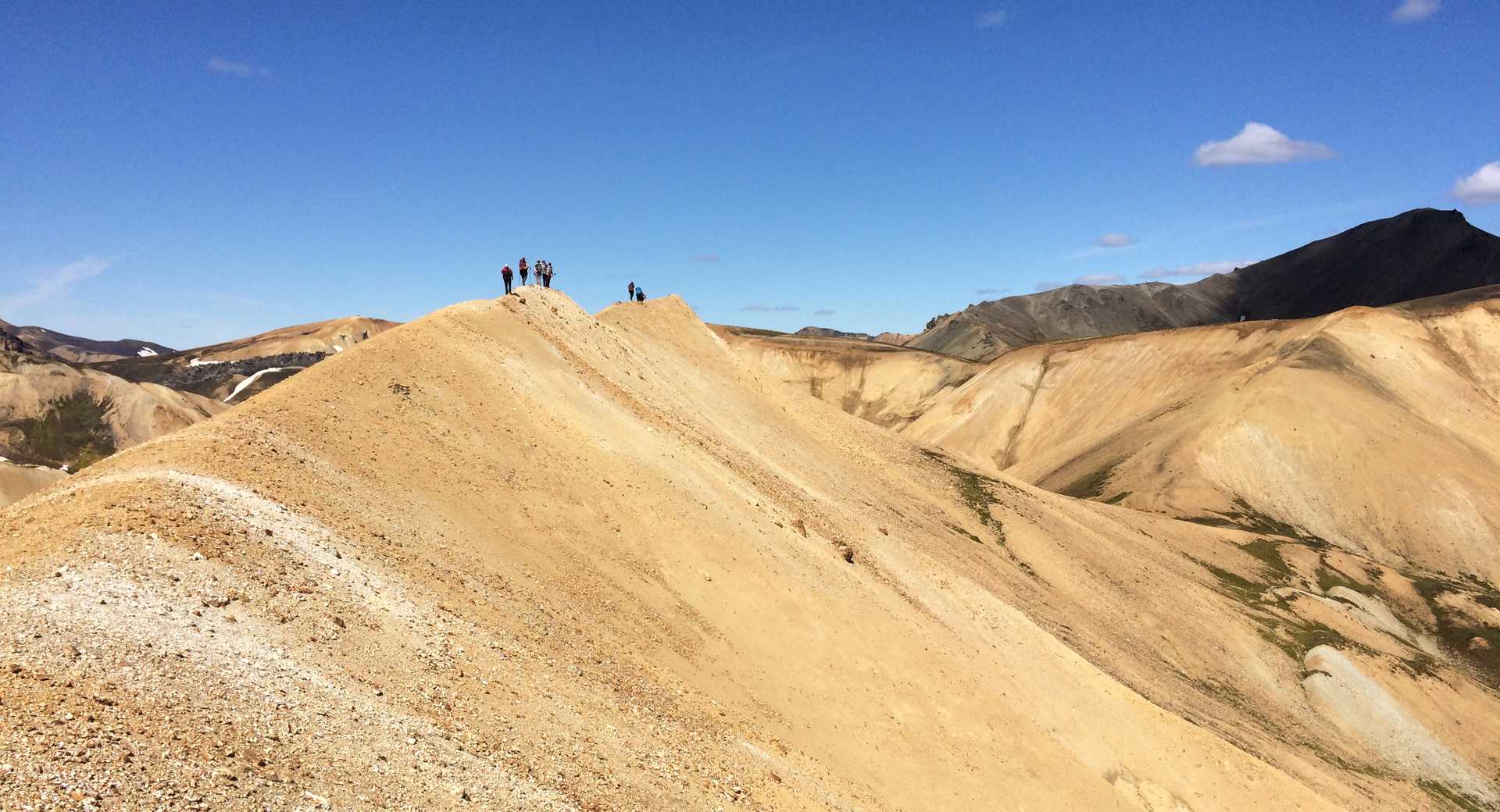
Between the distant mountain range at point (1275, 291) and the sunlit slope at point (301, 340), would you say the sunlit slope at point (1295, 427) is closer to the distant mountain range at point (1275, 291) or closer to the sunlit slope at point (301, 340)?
the distant mountain range at point (1275, 291)

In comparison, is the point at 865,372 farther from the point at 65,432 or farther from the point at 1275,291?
the point at 1275,291

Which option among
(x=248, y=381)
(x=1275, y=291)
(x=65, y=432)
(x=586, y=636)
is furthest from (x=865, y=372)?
(x=586, y=636)

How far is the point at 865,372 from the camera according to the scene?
12569 cm

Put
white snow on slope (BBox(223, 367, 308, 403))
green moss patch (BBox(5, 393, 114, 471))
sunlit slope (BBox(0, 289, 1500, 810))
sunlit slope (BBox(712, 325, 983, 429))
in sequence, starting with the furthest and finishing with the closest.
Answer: sunlit slope (BBox(712, 325, 983, 429)) → white snow on slope (BBox(223, 367, 308, 403)) → green moss patch (BBox(5, 393, 114, 471)) → sunlit slope (BBox(0, 289, 1500, 810))

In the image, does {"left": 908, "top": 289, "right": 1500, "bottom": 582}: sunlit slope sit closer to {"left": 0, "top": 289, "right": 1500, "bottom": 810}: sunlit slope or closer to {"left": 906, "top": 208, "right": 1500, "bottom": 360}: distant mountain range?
{"left": 0, "top": 289, "right": 1500, "bottom": 810}: sunlit slope

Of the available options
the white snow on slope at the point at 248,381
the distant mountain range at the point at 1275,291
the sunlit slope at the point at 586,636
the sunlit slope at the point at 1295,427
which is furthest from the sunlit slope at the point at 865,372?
the sunlit slope at the point at 586,636

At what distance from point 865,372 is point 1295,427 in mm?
61615

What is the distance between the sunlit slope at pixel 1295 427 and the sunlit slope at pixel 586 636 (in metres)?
25.1

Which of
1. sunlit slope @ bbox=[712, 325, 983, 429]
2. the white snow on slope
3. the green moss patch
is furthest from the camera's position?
sunlit slope @ bbox=[712, 325, 983, 429]

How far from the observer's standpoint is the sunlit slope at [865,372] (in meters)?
118

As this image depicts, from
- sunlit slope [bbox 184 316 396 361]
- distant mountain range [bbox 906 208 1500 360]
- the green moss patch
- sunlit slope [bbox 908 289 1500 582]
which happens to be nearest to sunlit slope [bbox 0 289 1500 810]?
sunlit slope [bbox 908 289 1500 582]

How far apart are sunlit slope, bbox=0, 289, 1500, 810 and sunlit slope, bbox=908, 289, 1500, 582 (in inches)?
989

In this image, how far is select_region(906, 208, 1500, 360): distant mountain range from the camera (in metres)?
146

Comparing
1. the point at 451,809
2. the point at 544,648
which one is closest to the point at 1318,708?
the point at 544,648
